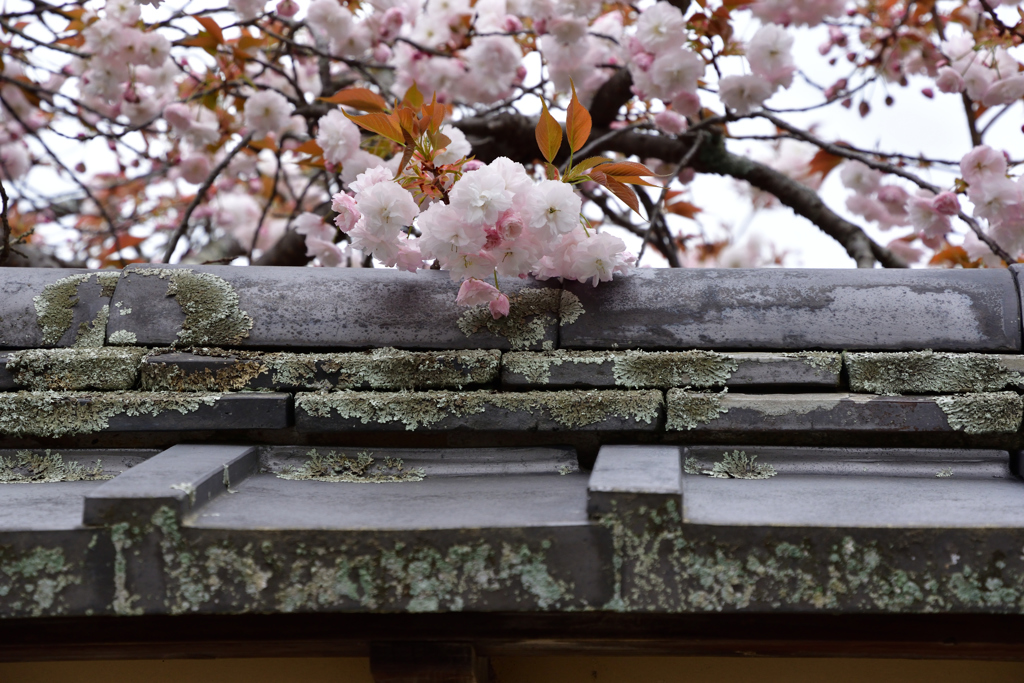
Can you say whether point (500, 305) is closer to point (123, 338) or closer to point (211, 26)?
point (123, 338)

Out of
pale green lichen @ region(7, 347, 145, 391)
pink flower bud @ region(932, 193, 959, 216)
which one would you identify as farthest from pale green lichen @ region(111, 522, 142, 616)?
pink flower bud @ region(932, 193, 959, 216)

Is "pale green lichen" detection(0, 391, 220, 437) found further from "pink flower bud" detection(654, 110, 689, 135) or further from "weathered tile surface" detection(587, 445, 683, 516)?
"pink flower bud" detection(654, 110, 689, 135)

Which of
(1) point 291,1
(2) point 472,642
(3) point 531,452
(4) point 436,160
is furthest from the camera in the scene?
(1) point 291,1

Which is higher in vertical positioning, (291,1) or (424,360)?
(291,1)

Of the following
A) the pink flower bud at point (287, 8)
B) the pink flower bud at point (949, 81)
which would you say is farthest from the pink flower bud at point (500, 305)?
the pink flower bud at point (287, 8)

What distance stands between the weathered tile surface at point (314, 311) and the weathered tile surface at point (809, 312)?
9 centimetres

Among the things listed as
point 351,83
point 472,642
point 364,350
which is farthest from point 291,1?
point 472,642

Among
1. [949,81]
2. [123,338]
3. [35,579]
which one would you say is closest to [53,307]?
[123,338]

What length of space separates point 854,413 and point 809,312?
173mm

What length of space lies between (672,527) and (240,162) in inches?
108

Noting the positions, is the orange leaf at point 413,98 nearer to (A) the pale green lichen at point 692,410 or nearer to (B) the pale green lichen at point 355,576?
(A) the pale green lichen at point 692,410

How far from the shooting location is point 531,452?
96 centimetres

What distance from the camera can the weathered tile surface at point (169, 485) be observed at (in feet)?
2.21

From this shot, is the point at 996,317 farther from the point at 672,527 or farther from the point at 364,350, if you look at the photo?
the point at 364,350
